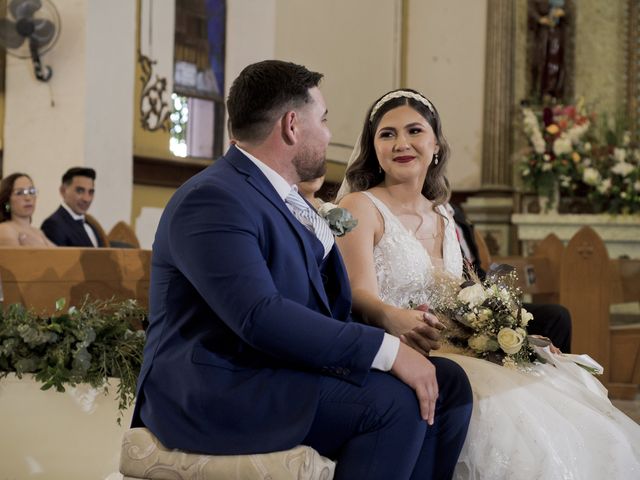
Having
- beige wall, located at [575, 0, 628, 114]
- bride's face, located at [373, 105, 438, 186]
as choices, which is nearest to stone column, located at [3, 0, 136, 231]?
bride's face, located at [373, 105, 438, 186]

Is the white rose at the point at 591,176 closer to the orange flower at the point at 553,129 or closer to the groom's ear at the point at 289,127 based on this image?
the orange flower at the point at 553,129

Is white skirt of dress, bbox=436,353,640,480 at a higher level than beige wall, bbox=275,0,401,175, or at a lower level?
lower

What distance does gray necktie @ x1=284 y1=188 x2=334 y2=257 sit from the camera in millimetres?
2521

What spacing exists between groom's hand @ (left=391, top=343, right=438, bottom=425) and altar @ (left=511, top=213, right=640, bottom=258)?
785 centimetres

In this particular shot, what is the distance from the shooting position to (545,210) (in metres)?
10.3

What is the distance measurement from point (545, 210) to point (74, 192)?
5.54m

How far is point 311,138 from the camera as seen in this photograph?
2.48m

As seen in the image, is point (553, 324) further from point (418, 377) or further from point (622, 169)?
point (622, 169)

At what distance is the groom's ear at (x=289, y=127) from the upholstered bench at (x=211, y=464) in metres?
0.80

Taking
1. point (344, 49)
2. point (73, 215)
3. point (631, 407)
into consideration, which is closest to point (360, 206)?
point (631, 407)

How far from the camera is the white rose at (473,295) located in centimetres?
292

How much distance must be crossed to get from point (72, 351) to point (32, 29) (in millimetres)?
4525

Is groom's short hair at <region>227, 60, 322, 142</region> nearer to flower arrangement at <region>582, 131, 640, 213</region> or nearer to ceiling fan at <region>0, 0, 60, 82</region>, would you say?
ceiling fan at <region>0, 0, 60, 82</region>

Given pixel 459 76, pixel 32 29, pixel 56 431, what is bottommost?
pixel 56 431
